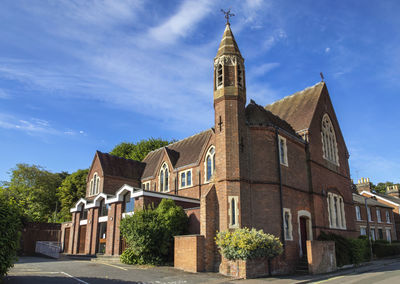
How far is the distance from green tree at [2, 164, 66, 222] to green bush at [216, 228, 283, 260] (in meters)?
40.1

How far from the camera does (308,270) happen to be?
57.2ft

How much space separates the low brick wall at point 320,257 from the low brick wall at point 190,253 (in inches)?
239

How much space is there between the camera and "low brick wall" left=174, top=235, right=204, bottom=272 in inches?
629

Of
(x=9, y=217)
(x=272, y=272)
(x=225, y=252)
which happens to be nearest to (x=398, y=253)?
(x=272, y=272)

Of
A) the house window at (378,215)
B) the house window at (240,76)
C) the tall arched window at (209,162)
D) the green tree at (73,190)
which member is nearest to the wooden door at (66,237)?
the green tree at (73,190)

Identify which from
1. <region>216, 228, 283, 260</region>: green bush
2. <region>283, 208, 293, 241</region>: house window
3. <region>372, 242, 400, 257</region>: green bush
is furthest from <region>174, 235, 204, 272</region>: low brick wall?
<region>372, 242, 400, 257</region>: green bush

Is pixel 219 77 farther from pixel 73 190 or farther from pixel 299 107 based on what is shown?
pixel 73 190

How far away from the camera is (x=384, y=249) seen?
102 ft

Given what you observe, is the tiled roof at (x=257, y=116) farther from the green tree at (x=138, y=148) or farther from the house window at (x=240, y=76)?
the green tree at (x=138, y=148)

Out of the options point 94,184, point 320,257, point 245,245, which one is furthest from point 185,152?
point 245,245

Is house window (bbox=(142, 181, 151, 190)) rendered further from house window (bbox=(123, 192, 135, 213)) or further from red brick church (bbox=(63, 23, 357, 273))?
house window (bbox=(123, 192, 135, 213))

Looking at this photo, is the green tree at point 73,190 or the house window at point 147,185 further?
the green tree at point 73,190

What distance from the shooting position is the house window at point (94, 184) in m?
34.0

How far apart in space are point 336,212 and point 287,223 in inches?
333
